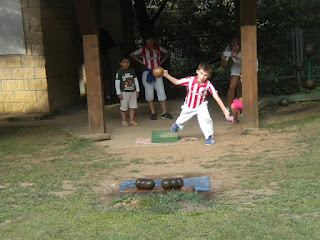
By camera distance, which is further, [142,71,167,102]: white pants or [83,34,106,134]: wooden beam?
[142,71,167,102]: white pants

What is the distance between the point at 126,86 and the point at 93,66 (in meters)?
1.29

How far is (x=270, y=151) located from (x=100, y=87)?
3071 mm

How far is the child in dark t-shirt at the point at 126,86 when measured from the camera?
10.8 m

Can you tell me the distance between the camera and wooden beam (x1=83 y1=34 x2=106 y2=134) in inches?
379

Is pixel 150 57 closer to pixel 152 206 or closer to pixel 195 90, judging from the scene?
pixel 195 90

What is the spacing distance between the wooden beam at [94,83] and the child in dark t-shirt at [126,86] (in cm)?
100

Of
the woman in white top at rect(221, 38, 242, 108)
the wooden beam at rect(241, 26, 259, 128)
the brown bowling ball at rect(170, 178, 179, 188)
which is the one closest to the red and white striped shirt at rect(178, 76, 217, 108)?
the wooden beam at rect(241, 26, 259, 128)

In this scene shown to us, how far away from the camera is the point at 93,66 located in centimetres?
969

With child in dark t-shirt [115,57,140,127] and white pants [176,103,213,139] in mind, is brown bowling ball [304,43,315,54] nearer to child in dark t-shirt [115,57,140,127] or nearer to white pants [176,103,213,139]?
child in dark t-shirt [115,57,140,127]

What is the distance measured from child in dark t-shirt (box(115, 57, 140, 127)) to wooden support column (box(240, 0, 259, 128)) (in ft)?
7.02

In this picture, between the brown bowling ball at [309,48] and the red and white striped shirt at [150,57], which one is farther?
the brown bowling ball at [309,48]

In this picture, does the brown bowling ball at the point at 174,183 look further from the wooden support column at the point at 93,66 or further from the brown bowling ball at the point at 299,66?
the brown bowling ball at the point at 299,66

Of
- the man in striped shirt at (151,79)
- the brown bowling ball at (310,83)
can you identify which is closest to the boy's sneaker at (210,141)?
the man in striped shirt at (151,79)

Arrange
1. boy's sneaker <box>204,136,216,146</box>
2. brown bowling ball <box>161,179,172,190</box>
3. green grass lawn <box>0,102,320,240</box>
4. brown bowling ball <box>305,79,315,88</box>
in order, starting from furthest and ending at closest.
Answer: brown bowling ball <box>305,79,315,88</box> < boy's sneaker <box>204,136,216,146</box> < brown bowling ball <box>161,179,172,190</box> < green grass lawn <box>0,102,320,240</box>
